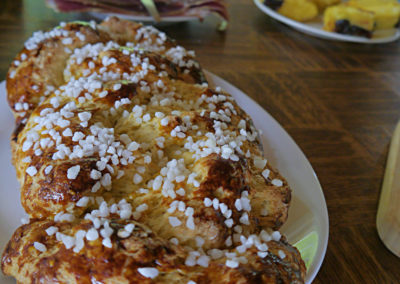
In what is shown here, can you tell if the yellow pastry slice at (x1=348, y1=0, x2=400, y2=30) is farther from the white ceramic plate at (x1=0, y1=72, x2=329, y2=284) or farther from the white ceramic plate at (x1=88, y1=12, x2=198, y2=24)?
the white ceramic plate at (x1=0, y1=72, x2=329, y2=284)

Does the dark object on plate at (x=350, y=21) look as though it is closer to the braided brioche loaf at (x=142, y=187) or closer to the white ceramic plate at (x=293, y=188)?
the white ceramic plate at (x=293, y=188)

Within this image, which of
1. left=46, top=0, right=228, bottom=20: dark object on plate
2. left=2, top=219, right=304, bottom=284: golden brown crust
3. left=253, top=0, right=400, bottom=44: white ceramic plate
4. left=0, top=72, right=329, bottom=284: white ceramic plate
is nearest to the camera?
left=2, top=219, right=304, bottom=284: golden brown crust

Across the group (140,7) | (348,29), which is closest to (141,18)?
(140,7)

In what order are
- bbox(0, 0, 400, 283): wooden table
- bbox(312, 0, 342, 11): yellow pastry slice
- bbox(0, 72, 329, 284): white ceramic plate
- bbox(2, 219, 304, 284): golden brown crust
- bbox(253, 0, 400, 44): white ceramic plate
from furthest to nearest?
1. bbox(312, 0, 342, 11): yellow pastry slice
2. bbox(253, 0, 400, 44): white ceramic plate
3. bbox(0, 0, 400, 283): wooden table
4. bbox(0, 72, 329, 284): white ceramic plate
5. bbox(2, 219, 304, 284): golden brown crust

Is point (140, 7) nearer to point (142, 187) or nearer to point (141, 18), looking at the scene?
point (141, 18)

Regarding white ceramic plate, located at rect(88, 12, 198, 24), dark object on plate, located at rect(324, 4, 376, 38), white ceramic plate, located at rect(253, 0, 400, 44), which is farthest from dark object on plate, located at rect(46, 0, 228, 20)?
dark object on plate, located at rect(324, 4, 376, 38)

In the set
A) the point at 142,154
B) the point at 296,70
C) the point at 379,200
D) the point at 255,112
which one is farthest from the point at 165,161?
the point at 296,70

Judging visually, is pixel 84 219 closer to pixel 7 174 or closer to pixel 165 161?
pixel 165 161

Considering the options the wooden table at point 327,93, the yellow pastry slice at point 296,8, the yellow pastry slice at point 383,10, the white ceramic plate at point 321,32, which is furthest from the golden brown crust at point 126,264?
the yellow pastry slice at point 383,10
